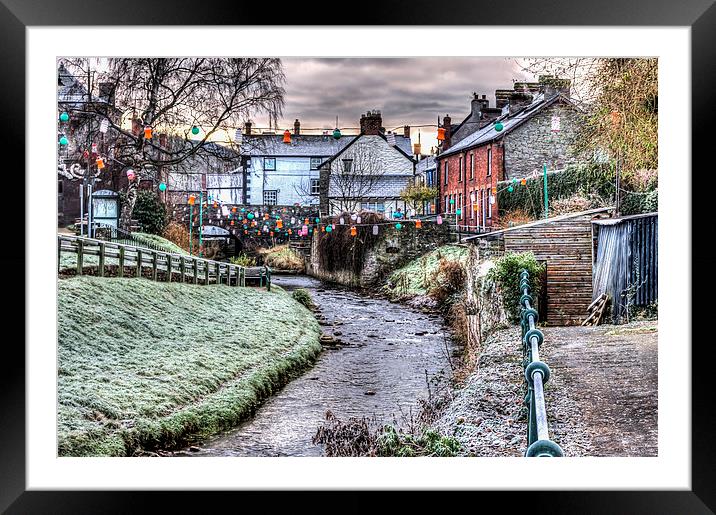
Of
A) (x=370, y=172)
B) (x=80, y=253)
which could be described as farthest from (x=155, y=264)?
(x=370, y=172)

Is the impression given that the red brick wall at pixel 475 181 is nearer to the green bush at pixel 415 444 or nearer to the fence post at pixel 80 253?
the green bush at pixel 415 444


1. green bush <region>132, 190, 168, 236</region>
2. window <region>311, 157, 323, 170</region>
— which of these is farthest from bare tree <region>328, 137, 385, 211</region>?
green bush <region>132, 190, 168, 236</region>

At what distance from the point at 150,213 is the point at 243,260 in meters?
0.83

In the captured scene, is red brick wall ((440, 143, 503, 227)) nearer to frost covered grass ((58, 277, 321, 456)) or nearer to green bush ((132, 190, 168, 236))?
frost covered grass ((58, 277, 321, 456))

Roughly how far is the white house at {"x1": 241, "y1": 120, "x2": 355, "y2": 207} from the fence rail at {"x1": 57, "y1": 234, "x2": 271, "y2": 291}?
0.60 meters

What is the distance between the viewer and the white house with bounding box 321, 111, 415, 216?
5.92m

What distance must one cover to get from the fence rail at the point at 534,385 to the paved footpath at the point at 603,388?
0.29 m

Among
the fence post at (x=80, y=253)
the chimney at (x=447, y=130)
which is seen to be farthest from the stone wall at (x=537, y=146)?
the fence post at (x=80, y=253)

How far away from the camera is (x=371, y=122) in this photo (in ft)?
19.1

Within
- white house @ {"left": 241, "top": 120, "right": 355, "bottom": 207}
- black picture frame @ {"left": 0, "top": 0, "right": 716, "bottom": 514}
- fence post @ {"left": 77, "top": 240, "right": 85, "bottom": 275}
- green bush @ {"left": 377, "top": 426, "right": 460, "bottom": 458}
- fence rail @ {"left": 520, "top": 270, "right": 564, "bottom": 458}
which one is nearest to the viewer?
fence rail @ {"left": 520, "top": 270, "right": 564, "bottom": 458}
